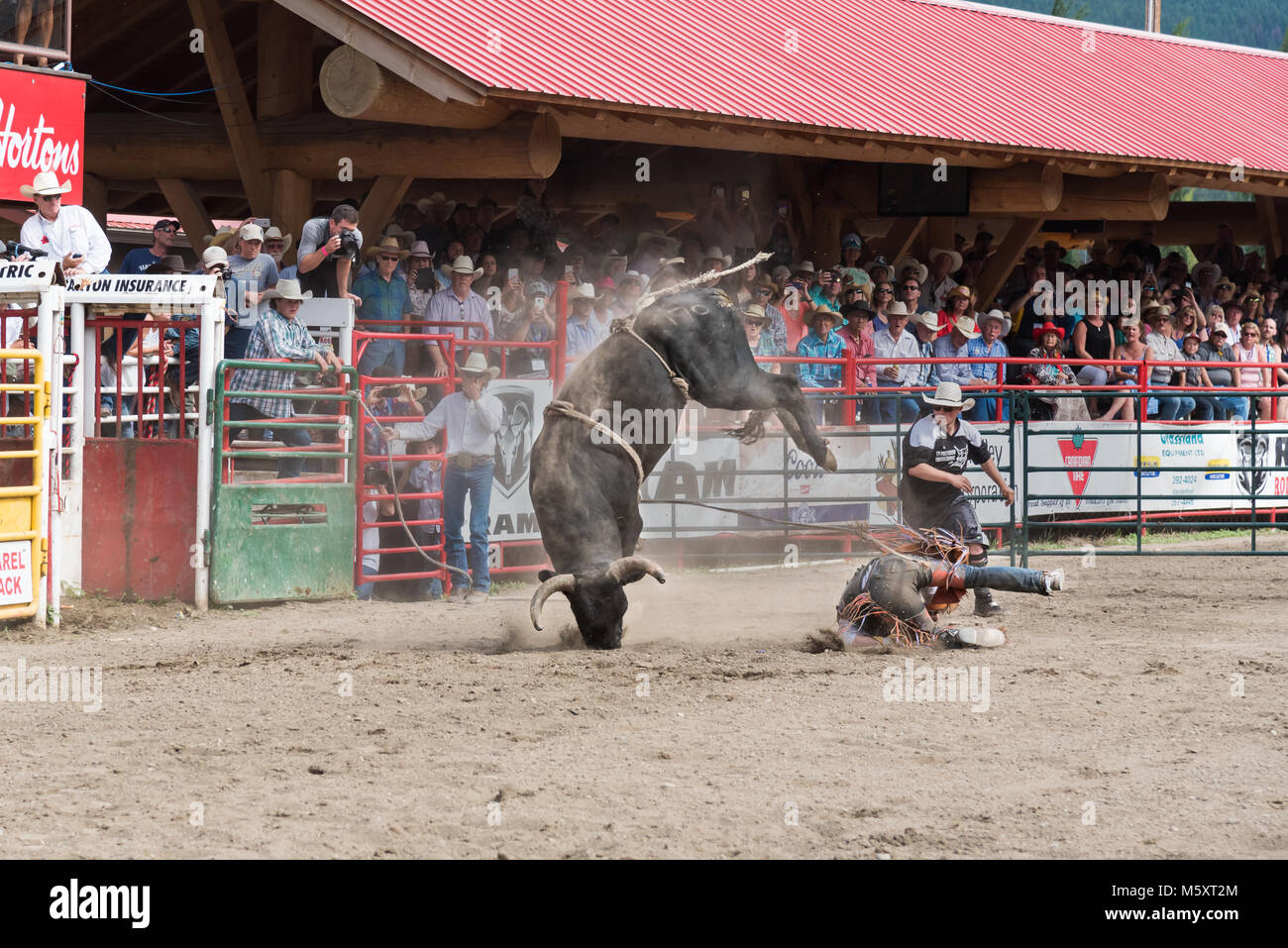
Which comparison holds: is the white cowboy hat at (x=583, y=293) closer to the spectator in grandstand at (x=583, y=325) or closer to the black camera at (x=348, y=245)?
the spectator in grandstand at (x=583, y=325)

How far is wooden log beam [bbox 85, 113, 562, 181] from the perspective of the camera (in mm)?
12352

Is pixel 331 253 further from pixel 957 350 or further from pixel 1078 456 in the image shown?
pixel 1078 456

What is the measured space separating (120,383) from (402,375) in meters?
2.01

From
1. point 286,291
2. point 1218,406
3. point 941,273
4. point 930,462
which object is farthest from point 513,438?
point 1218,406

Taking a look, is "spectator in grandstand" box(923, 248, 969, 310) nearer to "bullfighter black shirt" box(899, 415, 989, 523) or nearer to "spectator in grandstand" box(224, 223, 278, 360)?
"bullfighter black shirt" box(899, 415, 989, 523)

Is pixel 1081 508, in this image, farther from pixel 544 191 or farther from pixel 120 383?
pixel 120 383

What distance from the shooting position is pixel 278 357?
1041cm

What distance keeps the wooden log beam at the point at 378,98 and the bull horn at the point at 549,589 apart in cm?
521

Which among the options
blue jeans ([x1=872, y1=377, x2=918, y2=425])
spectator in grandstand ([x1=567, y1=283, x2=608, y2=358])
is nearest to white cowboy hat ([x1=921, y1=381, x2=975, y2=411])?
blue jeans ([x1=872, y1=377, x2=918, y2=425])

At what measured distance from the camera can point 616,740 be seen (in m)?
6.13

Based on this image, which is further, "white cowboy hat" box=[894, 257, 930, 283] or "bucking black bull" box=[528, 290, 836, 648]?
"white cowboy hat" box=[894, 257, 930, 283]

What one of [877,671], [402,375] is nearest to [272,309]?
[402,375]

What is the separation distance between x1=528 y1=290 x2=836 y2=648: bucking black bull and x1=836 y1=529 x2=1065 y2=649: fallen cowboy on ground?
0.68 meters

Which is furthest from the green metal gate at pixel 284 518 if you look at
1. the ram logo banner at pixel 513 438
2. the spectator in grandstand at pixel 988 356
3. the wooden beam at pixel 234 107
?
the spectator in grandstand at pixel 988 356
